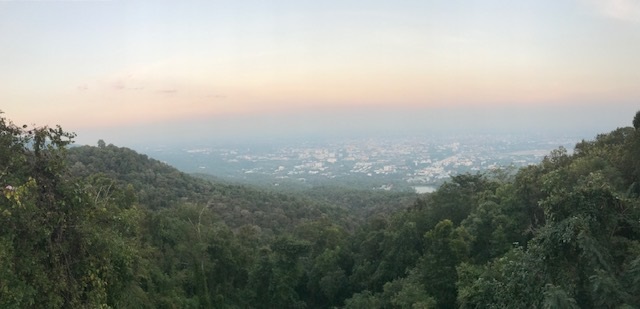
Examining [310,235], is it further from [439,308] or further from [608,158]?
[608,158]

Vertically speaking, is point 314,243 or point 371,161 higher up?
point 314,243


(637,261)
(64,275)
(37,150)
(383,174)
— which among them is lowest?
(383,174)

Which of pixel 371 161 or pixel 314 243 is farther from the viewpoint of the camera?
pixel 371 161

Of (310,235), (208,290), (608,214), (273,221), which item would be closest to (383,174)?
(273,221)

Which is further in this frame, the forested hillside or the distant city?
the distant city
